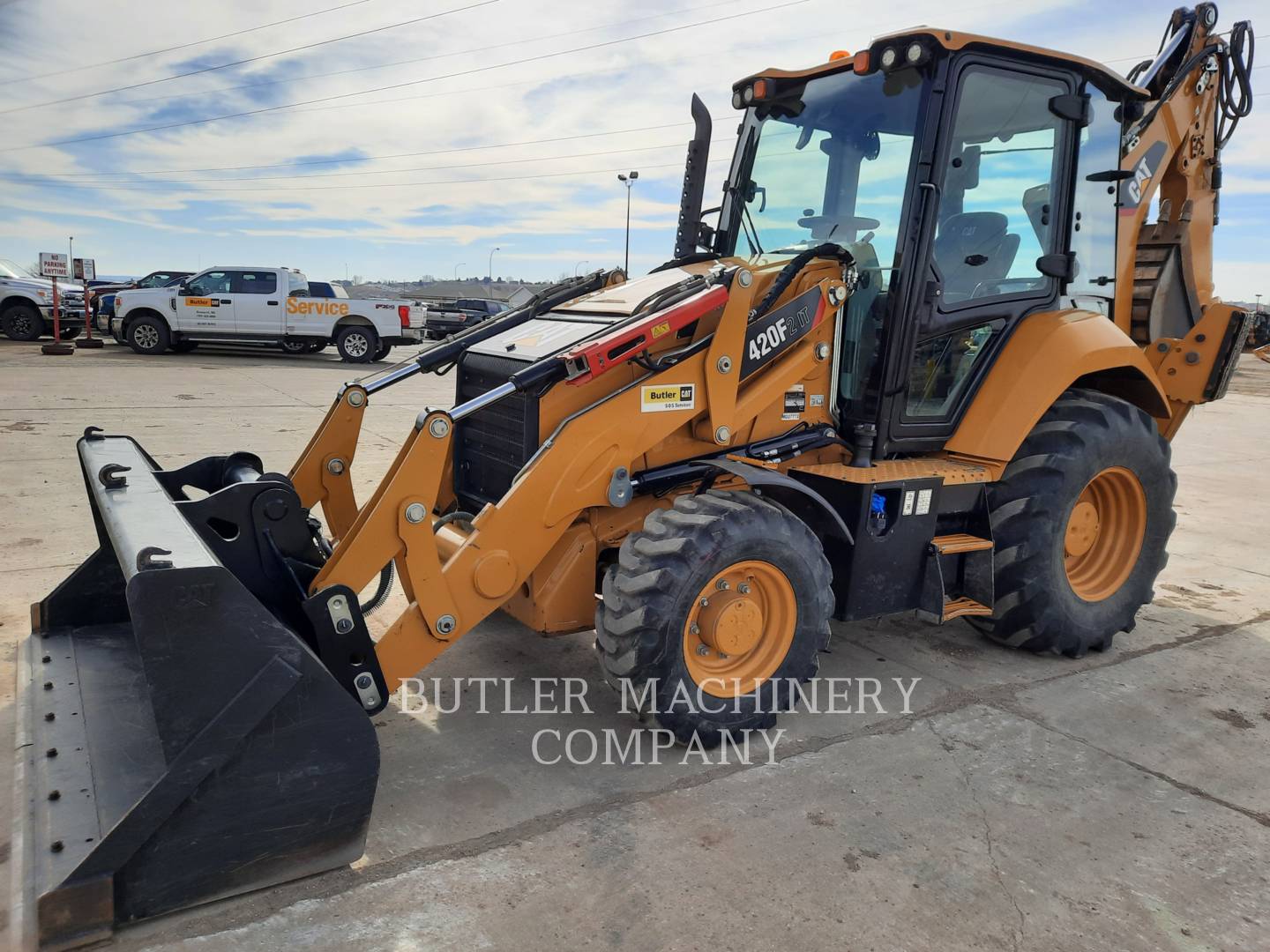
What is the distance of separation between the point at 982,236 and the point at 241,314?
18675 millimetres

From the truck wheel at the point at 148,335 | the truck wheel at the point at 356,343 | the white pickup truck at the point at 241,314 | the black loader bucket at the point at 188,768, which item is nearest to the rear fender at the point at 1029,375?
the black loader bucket at the point at 188,768

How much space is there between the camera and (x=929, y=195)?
4152 mm

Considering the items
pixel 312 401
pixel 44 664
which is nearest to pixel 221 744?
pixel 44 664

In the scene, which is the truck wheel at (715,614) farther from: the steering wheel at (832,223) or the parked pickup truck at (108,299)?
the parked pickup truck at (108,299)

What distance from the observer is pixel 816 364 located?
13.9 ft

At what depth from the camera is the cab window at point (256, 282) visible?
19938 mm

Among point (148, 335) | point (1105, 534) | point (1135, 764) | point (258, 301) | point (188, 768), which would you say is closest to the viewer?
point (188, 768)

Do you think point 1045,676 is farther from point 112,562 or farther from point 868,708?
point 112,562

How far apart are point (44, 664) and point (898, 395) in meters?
3.75

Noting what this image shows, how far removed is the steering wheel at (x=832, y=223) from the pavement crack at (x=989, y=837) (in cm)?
230

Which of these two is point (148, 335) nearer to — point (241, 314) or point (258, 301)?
point (241, 314)

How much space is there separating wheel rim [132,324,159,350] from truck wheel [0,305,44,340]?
12.9 ft

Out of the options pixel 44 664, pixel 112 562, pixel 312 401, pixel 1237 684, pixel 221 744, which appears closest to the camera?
pixel 221 744

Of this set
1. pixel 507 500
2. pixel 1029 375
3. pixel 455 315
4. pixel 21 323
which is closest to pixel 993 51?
pixel 1029 375
